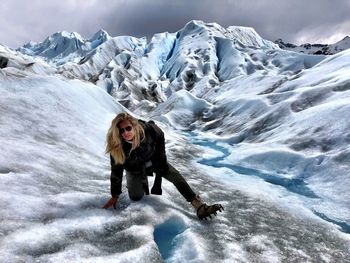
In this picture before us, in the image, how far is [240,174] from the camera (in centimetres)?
1798

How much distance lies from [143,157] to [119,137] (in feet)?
2.34

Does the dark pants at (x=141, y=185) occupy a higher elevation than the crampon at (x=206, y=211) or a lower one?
higher

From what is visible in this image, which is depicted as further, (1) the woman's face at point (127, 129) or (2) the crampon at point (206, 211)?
(2) the crampon at point (206, 211)

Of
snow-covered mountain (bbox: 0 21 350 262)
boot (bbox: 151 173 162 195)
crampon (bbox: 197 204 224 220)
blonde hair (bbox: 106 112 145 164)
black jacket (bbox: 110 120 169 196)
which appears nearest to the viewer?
snow-covered mountain (bbox: 0 21 350 262)

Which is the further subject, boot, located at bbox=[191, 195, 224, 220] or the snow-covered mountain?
boot, located at bbox=[191, 195, 224, 220]

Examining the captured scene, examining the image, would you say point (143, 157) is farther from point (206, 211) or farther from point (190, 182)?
point (190, 182)

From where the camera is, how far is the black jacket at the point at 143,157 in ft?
27.5

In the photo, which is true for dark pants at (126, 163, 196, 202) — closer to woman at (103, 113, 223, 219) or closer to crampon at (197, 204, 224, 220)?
woman at (103, 113, 223, 219)

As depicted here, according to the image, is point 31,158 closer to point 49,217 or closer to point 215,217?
point 49,217

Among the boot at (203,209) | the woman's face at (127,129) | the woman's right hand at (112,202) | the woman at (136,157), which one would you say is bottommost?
the woman's right hand at (112,202)

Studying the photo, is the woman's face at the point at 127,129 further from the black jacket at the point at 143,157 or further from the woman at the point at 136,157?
the black jacket at the point at 143,157

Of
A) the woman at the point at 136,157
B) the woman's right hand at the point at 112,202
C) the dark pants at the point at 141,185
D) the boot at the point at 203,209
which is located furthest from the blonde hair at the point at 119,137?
the boot at the point at 203,209

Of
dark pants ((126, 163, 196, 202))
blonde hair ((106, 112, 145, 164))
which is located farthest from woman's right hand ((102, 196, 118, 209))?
blonde hair ((106, 112, 145, 164))

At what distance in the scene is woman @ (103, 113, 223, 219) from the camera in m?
8.07
